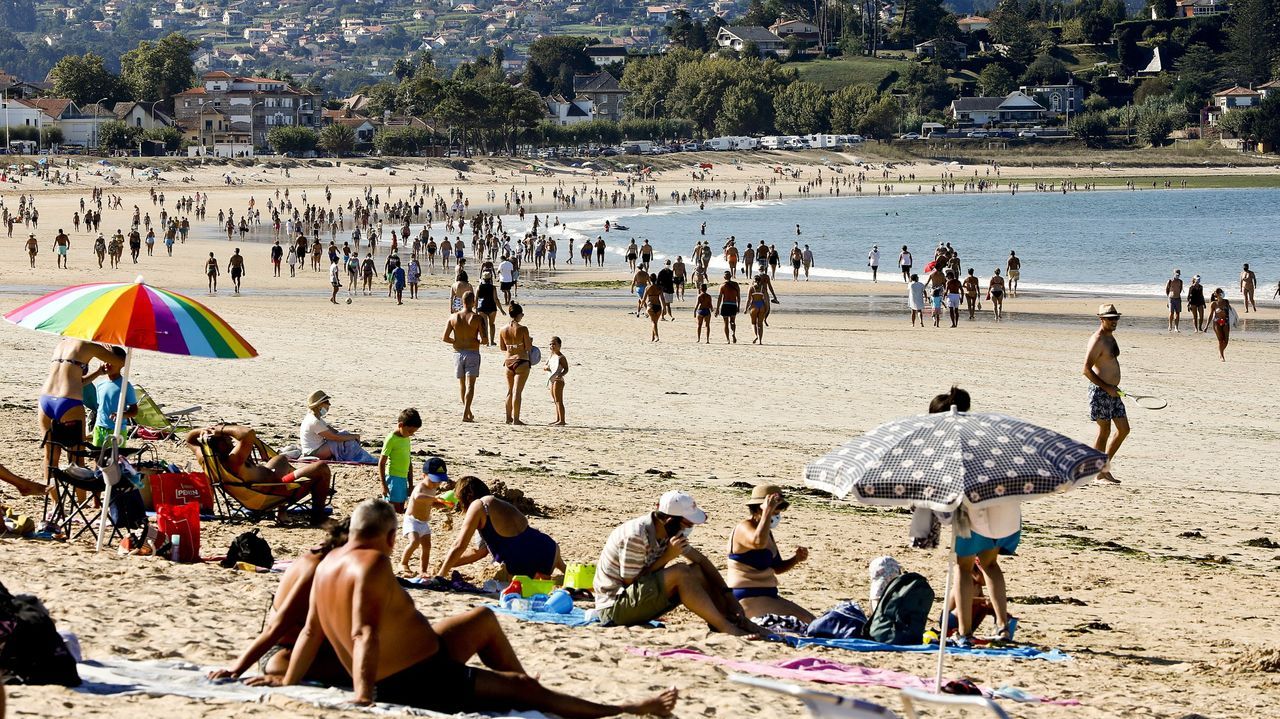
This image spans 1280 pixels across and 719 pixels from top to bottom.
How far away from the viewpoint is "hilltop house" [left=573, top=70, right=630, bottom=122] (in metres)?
168

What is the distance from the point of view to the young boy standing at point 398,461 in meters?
9.28

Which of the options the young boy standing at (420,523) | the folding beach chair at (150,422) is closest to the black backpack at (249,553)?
the young boy standing at (420,523)

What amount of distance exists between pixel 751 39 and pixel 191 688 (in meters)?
190

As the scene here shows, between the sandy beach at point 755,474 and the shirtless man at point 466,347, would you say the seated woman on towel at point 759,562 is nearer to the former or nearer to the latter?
the sandy beach at point 755,474

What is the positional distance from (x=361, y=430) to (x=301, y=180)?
84.9 metres

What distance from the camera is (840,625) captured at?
22.6 feet

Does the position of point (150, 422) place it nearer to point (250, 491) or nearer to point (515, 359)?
point (250, 491)

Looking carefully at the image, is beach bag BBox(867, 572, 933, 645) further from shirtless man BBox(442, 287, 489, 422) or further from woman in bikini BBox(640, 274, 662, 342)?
woman in bikini BBox(640, 274, 662, 342)

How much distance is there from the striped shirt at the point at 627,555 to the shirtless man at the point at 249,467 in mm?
2836

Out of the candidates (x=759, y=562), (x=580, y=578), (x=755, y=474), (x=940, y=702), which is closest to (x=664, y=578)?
(x=759, y=562)

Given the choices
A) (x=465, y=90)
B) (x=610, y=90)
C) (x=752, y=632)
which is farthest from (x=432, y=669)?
(x=610, y=90)

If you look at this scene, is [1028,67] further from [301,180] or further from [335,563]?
[335,563]

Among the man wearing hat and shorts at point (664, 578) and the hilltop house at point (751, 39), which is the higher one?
the hilltop house at point (751, 39)

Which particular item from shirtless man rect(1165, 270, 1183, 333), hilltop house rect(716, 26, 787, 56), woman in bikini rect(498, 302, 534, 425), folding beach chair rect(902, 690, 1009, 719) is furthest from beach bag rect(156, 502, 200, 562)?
hilltop house rect(716, 26, 787, 56)
